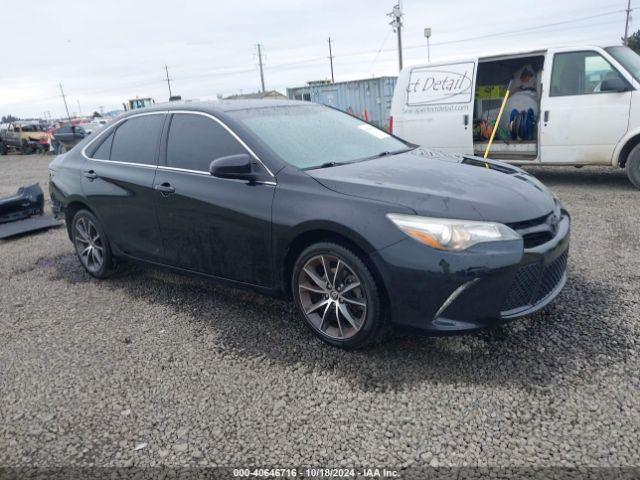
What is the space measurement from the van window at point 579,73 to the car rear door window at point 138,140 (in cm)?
606

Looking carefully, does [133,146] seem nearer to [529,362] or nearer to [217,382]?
[217,382]

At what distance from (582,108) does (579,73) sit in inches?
21.3

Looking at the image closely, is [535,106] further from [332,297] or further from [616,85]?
[332,297]

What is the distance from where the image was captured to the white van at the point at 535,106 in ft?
23.7

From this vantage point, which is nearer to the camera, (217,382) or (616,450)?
(616,450)

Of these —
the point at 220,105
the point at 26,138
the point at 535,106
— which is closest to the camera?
the point at 220,105

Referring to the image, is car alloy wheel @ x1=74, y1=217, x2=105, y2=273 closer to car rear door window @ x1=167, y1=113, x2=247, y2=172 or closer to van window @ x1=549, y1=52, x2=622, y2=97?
car rear door window @ x1=167, y1=113, x2=247, y2=172

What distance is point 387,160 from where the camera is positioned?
382 cm

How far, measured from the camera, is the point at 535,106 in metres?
9.11

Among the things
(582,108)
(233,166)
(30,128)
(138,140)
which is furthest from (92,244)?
(30,128)

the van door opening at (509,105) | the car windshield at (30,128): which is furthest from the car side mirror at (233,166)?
the car windshield at (30,128)

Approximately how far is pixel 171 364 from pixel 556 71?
7099 mm

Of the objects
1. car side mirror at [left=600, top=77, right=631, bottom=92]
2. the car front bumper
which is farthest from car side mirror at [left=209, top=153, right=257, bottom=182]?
car side mirror at [left=600, top=77, right=631, bottom=92]

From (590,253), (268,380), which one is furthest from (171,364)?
(590,253)
